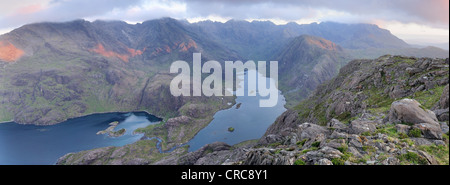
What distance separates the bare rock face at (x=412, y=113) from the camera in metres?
18.2

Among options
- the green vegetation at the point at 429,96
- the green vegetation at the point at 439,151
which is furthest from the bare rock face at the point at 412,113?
the green vegetation at the point at 429,96

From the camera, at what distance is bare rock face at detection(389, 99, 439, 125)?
59.7 ft

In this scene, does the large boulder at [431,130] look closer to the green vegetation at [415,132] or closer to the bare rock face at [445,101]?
the green vegetation at [415,132]

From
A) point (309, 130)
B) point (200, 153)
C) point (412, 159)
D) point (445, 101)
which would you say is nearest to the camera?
point (412, 159)

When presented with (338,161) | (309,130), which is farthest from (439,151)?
(309,130)

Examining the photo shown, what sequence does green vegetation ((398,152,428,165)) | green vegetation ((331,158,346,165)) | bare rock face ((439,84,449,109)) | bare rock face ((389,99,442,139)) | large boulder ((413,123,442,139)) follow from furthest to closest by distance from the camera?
bare rock face ((439,84,449,109))
bare rock face ((389,99,442,139))
large boulder ((413,123,442,139))
green vegetation ((331,158,346,165))
green vegetation ((398,152,428,165))

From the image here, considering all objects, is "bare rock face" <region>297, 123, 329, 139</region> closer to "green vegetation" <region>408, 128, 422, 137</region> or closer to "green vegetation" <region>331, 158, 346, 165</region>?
"green vegetation" <region>408, 128, 422, 137</region>

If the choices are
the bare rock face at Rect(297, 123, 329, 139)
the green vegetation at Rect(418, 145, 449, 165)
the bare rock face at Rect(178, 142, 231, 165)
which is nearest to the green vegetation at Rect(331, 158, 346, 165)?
the green vegetation at Rect(418, 145, 449, 165)

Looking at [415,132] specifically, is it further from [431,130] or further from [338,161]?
[338,161]

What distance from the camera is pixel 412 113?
62.6 ft

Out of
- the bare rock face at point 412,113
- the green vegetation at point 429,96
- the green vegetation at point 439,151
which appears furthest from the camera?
the green vegetation at point 429,96
